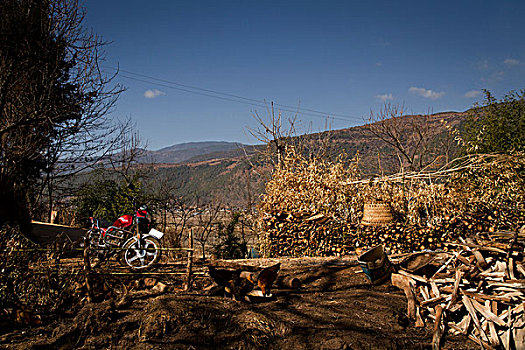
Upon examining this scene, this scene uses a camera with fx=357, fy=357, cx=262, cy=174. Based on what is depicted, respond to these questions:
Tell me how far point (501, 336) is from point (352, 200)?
5.58 m

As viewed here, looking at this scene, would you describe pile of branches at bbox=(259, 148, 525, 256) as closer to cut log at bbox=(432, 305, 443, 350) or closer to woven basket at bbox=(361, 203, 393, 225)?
woven basket at bbox=(361, 203, 393, 225)

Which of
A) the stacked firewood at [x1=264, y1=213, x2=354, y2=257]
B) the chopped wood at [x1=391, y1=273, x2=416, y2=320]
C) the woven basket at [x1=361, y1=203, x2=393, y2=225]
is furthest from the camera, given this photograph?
the stacked firewood at [x1=264, y1=213, x2=354, y2=257]

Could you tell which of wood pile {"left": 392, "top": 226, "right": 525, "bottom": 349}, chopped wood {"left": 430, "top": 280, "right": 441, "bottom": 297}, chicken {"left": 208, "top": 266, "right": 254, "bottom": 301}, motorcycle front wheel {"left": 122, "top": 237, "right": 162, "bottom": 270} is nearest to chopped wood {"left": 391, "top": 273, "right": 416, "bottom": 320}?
wood pile {"left": 392, "top": 226, "right": 525, "bottom": 349}

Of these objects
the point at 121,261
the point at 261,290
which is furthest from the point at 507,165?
the point at 121,261

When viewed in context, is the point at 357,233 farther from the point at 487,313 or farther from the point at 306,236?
the point at 487,313

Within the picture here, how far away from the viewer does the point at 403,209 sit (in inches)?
305

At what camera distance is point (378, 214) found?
7215mm

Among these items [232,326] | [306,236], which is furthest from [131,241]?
[306,236]

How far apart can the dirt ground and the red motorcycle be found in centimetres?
183

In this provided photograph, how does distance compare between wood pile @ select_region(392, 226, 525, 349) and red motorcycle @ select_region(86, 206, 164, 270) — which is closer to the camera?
wood pile @ select_region(392, 226, 525, 349)

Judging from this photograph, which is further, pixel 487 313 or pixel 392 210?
pixel 392 210

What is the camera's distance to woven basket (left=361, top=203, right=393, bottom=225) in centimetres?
719

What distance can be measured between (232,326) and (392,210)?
221 inches

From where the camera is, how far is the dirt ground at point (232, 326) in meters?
2.54
